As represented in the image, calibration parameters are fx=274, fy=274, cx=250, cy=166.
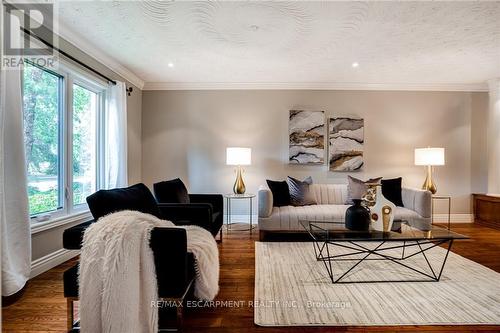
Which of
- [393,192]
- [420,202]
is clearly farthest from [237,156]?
[420,202]

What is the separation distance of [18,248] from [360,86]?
4.91m

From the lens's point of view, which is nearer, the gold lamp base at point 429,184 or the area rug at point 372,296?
the area rug at point 372,296

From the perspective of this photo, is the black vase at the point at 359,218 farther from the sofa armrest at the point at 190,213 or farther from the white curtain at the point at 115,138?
the white curtain at the point at 115,138

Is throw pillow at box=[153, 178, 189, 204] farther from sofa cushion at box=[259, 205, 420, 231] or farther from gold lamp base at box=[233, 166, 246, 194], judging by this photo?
gold lamp base at box=[233, 166, 246, 194]

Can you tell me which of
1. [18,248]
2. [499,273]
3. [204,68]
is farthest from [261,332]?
[204,68]

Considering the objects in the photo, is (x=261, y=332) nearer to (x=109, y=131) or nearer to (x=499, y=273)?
(x=499, y=273)

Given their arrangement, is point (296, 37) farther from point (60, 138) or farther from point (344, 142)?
point (60, 138)

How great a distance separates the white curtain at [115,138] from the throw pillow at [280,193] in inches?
84.0

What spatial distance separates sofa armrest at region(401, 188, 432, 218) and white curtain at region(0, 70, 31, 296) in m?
4.26

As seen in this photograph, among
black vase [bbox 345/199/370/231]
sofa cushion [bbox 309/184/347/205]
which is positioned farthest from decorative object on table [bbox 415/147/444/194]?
black vase [bbox 345/199/370/231]

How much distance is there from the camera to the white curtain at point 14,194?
6.95 feet

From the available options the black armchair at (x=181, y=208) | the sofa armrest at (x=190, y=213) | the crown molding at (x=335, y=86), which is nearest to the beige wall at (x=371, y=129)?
the crown molding at (x=335, y=86)

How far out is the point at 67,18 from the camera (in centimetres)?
266

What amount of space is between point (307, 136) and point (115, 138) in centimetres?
296
